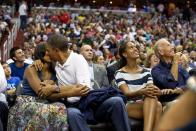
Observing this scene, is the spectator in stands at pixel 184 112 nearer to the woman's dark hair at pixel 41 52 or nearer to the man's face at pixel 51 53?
the man's face at pixel 51 53

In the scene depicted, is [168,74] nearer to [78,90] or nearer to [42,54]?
[78,90]

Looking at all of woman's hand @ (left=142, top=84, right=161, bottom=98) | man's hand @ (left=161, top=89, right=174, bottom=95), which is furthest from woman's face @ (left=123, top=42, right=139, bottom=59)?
woman's hand @ (left=142, top=84, right=161, bottom=98)

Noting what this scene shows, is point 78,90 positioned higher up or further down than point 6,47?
higher up

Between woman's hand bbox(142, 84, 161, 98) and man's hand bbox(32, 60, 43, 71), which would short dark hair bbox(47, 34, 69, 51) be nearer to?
man's hand bbox(32, 60, 43, 71)

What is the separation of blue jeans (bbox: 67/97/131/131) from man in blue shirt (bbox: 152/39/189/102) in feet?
2.55

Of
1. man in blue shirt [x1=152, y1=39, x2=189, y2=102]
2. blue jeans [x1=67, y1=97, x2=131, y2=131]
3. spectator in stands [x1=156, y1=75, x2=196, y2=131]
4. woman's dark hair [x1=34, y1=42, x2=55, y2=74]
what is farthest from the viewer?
man in blue shirt [x1=152, y1=39, x2=189, y2=102]

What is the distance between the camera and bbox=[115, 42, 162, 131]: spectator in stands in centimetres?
497

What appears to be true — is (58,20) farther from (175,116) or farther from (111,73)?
(175,116)

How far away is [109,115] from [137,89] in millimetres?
745

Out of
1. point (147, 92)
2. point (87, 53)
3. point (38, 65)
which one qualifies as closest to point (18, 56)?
point (87, 53)

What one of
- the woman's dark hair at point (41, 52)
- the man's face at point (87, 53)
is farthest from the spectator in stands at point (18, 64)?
the woman's dark hair at point (41, 52)

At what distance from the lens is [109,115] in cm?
479

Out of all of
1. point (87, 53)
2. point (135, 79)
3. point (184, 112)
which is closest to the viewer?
point (184, 112)

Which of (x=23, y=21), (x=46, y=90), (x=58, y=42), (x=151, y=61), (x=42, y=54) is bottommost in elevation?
(x=23, y=21)
